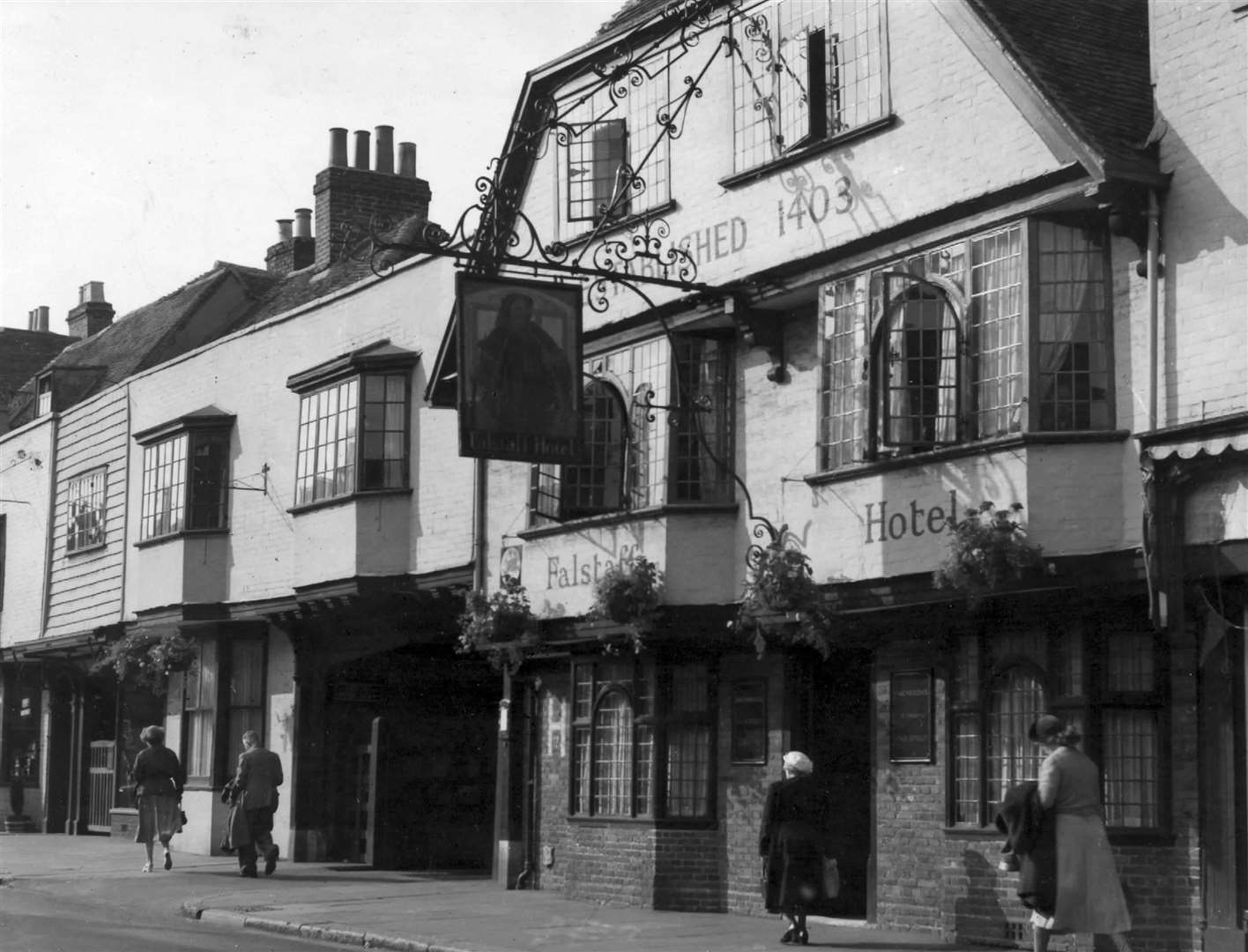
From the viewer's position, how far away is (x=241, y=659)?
2791 cm

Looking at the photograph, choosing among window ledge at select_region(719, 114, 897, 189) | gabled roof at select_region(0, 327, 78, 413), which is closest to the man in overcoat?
window ledge at select_region(719, 114, 897, 189)

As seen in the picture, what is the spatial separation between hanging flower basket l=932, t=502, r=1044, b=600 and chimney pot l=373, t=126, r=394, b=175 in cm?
1934

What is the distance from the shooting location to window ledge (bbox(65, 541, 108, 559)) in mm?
32269

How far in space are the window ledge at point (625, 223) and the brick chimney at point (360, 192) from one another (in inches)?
463

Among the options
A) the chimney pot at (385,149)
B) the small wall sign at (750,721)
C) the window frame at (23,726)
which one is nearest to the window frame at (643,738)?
the small wall sign at (750,721)

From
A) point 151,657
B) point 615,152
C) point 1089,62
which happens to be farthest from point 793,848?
point 151,657

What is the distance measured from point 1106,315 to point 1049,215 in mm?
922

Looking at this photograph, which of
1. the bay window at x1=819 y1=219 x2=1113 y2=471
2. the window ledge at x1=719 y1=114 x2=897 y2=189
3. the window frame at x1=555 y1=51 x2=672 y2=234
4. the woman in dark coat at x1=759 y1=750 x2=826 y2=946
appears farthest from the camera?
the window frame at x1=555 y1=51 x2=672 y2=234

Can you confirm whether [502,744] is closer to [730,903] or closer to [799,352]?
→ [730,903]

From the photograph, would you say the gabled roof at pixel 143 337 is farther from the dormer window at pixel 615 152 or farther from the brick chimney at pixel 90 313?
the dormer window at pixel 615 152

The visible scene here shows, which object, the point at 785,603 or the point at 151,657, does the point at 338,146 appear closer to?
the point at 151,657

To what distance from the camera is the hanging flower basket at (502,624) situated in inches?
802

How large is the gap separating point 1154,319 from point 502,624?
8.55m

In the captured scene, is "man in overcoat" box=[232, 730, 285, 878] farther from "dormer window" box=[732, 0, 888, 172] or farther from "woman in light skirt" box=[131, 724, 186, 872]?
"dormer window" box=[732, 0, 888, 172]
